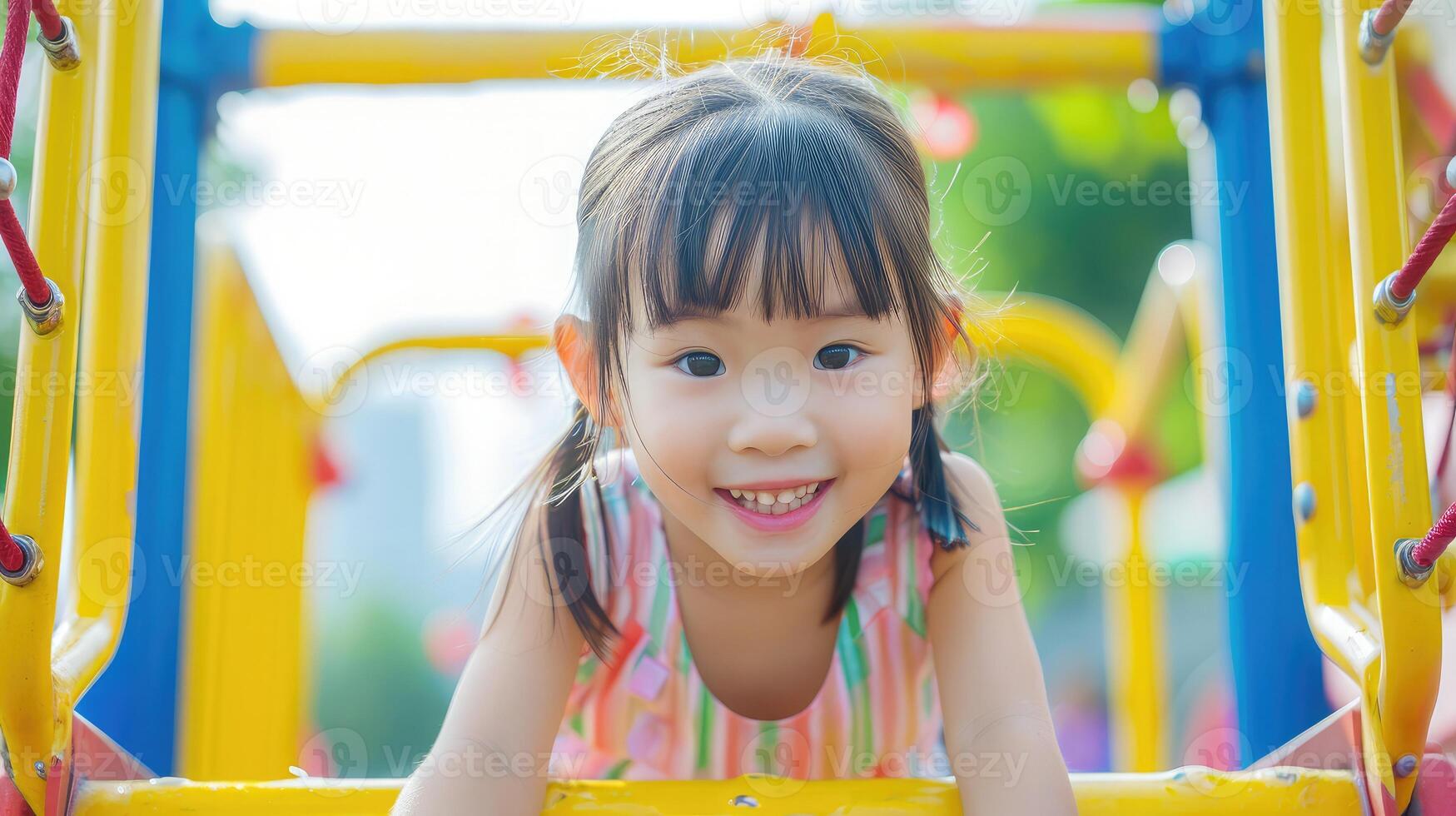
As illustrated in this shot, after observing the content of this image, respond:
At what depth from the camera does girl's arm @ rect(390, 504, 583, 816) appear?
0.76 metres

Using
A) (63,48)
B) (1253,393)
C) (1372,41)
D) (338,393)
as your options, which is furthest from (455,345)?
(1372,41)

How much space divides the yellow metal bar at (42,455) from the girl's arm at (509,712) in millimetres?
208

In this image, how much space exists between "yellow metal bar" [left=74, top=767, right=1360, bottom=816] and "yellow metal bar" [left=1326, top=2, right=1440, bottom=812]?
0.16 ft

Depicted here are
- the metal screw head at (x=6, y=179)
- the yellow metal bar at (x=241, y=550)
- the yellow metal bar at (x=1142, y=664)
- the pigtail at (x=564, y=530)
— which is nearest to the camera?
the metal screw head at (x=6, y=179)

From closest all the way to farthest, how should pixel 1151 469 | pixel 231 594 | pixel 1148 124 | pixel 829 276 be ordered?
pixel 829 276 → pixel 231 594 → pixel 1151 469 → pixel 1148 124

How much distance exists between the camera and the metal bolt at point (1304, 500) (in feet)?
2.74

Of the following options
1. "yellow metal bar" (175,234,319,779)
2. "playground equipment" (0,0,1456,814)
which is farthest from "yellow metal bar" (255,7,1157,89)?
"yellow metal bar" (175,234,319,779)

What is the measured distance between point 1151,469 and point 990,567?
67 cm

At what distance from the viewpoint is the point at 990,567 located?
95cm

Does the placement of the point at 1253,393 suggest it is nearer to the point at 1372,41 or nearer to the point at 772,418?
the point at 1372,41

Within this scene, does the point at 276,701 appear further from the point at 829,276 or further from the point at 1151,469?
the point at 1151,469

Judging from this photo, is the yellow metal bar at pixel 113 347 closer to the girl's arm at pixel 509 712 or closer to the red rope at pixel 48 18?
the red rope at pixel 48 18

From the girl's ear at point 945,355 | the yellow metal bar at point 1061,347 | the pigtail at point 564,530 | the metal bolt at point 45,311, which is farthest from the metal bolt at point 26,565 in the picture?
the yellow metal bar at point 1061,347

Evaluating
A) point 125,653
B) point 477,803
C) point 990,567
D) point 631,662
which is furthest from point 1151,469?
point 125,653
